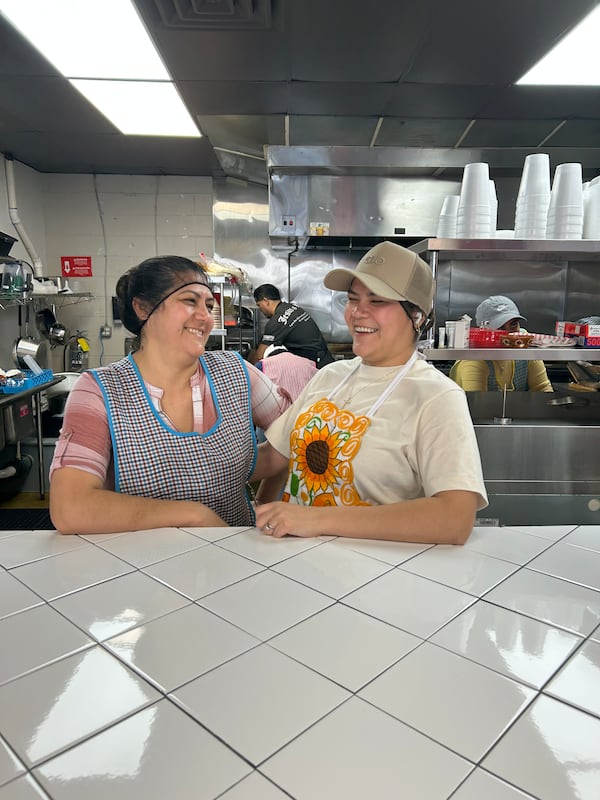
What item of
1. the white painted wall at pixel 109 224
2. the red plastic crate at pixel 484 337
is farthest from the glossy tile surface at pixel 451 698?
the white painted wall at pixel 109 224

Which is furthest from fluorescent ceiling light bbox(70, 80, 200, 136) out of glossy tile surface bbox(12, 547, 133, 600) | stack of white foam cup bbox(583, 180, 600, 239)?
glossy tile surface bbox(12, 547, 133, 600)

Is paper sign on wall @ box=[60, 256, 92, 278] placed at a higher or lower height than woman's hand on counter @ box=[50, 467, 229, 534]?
higher

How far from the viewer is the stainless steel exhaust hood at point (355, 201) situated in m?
4.69

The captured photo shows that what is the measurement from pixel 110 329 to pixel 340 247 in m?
2.67

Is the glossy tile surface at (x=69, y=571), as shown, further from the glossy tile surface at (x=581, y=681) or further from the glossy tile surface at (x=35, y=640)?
the glossy tile surface at (x=581, y=681)

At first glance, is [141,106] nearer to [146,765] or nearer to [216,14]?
[216,14]

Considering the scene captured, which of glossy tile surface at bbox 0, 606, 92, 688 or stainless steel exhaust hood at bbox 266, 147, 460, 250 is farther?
stainless steel exhaust hood at bbox 266, 147, 460, 250

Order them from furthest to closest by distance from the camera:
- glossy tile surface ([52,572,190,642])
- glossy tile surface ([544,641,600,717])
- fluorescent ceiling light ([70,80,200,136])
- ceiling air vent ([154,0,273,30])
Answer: fluorescent ceiling light ([70,80,200,136])
ceiling air vent ([154,0,273,30])
glossy tile surface ([52,572,190,642])
glossy tile surface ([544,641,600,717])

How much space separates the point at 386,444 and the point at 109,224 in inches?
213

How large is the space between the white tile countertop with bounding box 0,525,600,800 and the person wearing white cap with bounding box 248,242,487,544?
97mm

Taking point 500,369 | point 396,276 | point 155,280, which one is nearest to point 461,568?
point 396,276

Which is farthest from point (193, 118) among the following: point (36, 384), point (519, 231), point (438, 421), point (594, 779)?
point (594, 779)

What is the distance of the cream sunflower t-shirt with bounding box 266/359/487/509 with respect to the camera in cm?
128

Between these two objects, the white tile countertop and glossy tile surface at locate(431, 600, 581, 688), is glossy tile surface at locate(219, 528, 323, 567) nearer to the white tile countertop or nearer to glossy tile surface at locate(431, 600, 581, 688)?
the white tile countertop
